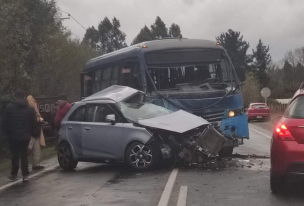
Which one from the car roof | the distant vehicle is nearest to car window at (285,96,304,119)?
the car roof

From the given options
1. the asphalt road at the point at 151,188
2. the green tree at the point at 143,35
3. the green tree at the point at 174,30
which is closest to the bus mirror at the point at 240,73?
the asphalt road at the point at 151,188

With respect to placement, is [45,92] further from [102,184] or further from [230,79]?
[102,184]

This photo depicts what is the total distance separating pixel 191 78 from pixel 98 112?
3188 millimetres

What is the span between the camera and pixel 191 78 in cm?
1520

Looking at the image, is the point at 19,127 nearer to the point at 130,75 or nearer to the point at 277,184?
the point at 130,75

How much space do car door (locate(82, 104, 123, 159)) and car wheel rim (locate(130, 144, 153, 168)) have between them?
42 centimetres

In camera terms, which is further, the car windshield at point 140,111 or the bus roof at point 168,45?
the bus roof at point 168,45

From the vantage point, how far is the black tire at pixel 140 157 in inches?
476

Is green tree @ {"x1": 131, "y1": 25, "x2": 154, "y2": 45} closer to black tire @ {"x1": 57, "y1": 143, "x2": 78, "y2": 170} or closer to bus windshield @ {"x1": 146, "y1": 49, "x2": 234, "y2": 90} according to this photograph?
bus windshield @ {"x1": 146, "y1": 49, "x2": 234, "y2": 90}

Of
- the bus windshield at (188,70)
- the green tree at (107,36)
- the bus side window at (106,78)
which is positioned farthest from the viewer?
the green tree at (107,36)

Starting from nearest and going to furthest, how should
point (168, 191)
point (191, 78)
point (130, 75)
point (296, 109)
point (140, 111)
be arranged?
point (296, 109) < point (168, 191) < point (140, 111) < point (191, 78) < point (130, 75)

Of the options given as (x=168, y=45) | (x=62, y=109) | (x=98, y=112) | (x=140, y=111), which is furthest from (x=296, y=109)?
(x=62, y=109)

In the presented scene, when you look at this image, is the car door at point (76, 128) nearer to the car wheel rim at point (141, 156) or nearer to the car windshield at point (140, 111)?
the car windshield at point (140, 111)

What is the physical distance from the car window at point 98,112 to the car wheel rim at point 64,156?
0.87 metres
